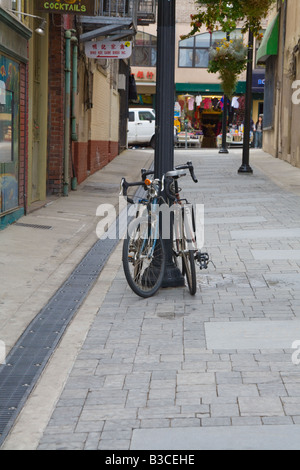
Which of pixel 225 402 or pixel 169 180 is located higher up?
pixel 169 180

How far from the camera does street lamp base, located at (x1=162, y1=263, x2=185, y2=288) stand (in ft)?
24.2

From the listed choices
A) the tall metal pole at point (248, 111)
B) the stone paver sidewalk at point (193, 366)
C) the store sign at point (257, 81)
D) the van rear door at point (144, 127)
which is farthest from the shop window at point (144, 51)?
the stone paver sidewalk at point (193, 366)

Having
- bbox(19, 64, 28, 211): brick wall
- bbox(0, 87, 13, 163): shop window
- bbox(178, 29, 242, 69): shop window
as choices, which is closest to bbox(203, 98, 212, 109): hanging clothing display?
bbox(178, 29, 242, 69): shop window

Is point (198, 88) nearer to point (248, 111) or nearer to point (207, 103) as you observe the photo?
point (207, 103)

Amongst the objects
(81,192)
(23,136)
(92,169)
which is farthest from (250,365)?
(92,169)

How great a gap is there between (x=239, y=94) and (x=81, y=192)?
32287mm

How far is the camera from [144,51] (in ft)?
158

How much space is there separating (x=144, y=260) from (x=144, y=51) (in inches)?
1685

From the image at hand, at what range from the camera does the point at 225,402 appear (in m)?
4.32

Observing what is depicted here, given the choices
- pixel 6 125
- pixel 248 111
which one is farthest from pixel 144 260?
pixel 248 111

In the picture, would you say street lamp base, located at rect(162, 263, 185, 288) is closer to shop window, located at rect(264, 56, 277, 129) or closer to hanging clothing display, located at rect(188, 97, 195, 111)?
shop window, located at rect(264, 56, 277, 129)

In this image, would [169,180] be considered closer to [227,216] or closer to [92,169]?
[227,216]

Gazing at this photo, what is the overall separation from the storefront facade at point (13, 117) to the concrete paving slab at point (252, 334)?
→ 17.2ft

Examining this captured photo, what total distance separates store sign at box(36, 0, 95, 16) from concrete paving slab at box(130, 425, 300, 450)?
9.18 metres
